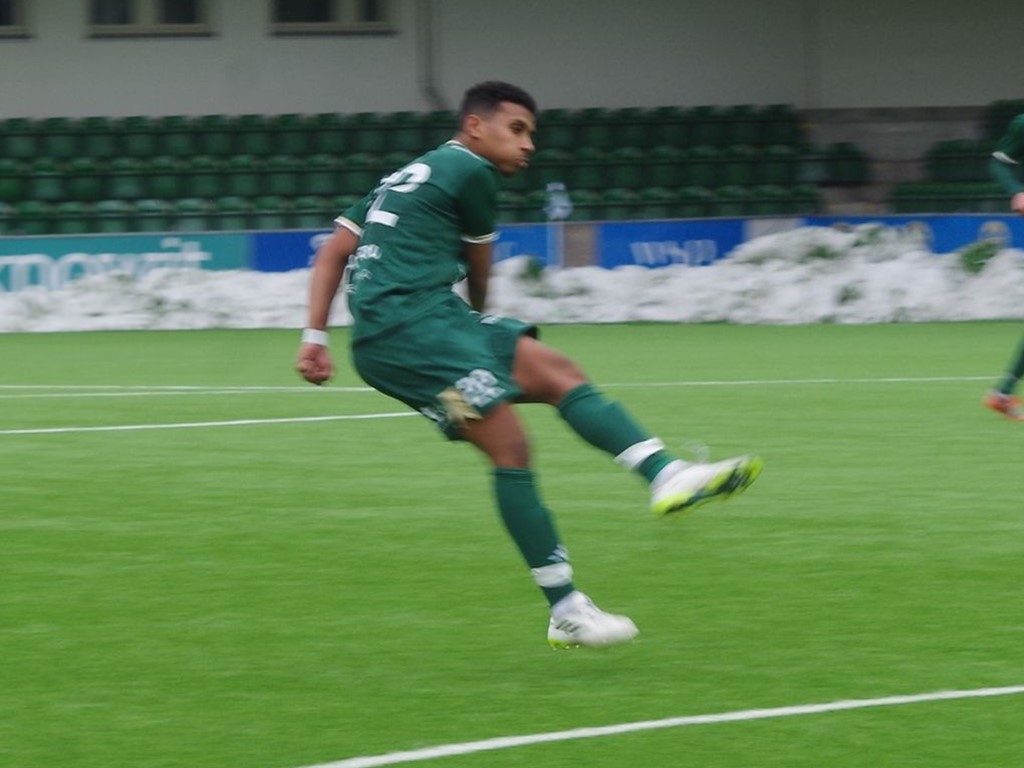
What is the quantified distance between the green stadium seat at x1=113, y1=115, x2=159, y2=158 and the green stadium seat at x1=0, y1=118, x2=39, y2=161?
1051mm

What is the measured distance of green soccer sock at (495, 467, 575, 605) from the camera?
214 inches

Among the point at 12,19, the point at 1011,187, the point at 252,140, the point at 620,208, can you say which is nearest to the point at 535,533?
the point at 1011,187

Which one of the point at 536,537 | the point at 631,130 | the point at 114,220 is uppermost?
the point at 631,130

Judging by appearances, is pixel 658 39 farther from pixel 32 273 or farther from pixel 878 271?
pixel 32 273

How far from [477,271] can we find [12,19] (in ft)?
73.5

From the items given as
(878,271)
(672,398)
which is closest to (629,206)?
(878,271)

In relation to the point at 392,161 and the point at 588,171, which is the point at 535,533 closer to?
the point at 392,161

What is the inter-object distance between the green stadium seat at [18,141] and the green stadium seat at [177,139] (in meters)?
1.52

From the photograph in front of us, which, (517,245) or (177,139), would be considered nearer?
(517,245)

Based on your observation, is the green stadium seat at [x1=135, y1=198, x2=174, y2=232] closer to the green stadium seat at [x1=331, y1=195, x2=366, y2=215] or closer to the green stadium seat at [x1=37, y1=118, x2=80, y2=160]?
the green stadium seat at [x1=331, y1=195, x2=366, y2=215]

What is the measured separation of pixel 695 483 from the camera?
5641 mm

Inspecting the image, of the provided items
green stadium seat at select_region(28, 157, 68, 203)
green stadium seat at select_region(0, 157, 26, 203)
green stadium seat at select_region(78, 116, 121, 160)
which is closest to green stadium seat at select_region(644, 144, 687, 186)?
green stadium seat at select_region(78, 116, 121, 160)

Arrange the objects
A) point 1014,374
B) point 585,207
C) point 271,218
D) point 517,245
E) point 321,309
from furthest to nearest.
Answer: point 585,207, point 271,218, point 517,245, point 1014,374, point 321,309

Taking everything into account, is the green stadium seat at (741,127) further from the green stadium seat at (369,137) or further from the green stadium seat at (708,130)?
the green stadium seat at (369,137)
